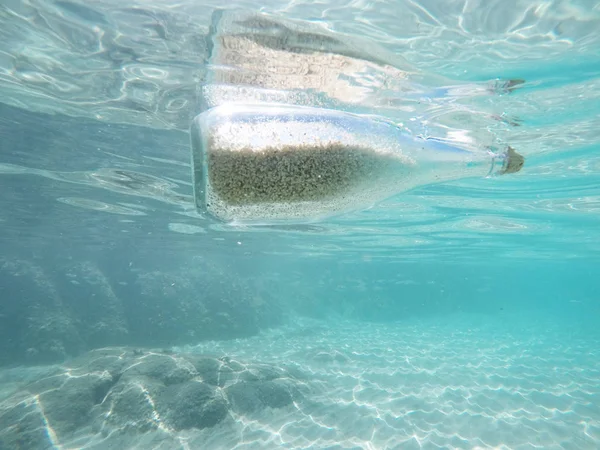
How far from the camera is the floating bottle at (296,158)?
1.38m

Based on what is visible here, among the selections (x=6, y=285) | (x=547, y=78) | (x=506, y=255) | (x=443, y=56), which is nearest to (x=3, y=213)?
(x=6, y=285)

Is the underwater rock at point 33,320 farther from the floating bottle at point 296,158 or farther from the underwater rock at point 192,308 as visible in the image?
the floating bottle at point 296,158

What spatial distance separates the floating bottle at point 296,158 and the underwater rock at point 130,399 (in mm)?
10285

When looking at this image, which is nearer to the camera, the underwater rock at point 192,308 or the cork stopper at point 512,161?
the cork stopper at point 512,161

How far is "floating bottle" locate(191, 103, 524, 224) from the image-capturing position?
1.38 metres

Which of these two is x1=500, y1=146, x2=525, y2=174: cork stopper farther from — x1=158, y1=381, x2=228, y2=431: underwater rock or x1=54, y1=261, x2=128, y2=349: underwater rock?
x1=54, y1=261, x2=128, y2=349: underwater rock

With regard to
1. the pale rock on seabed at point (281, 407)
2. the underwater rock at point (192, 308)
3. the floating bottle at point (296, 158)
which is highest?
the floating bottle at point (296, 158)

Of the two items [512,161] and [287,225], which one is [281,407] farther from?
[512,161]

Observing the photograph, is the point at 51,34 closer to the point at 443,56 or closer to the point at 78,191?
the point at 443,56

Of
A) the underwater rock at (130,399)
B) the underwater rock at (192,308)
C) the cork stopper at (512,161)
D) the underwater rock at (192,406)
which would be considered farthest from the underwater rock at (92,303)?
the cork stopper at (512,161)

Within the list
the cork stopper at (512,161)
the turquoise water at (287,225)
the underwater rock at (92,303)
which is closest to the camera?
the cork stopper at (512,161)

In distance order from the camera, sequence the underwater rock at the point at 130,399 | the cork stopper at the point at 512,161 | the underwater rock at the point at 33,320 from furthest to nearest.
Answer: the underwater rock at the point at 33,320, the underwater rock at the point at 130,399, the cork stopper at the point at 512,161

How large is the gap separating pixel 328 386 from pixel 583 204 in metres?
16.3

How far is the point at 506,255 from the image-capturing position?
129ft
